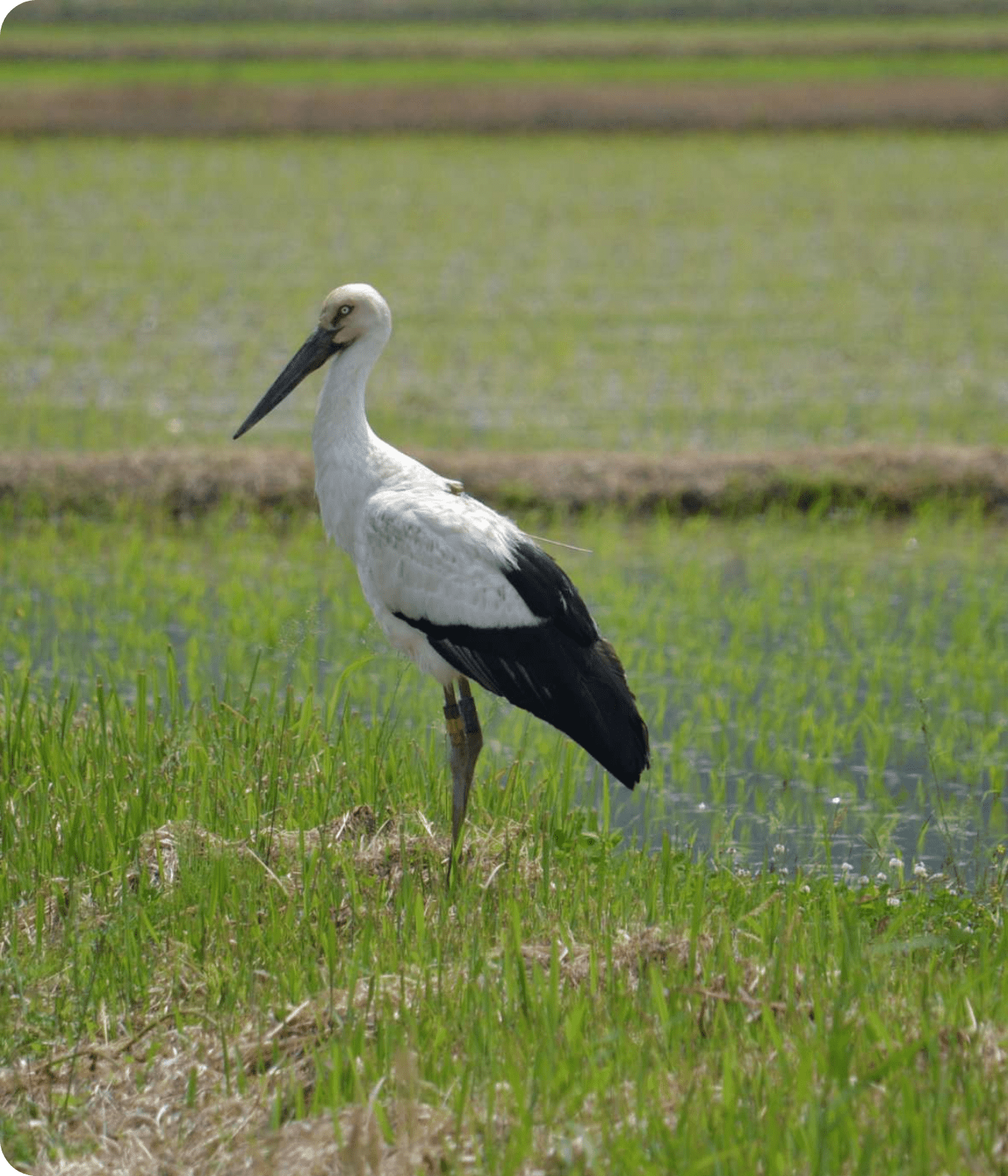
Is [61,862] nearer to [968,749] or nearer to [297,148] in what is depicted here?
[968,749]

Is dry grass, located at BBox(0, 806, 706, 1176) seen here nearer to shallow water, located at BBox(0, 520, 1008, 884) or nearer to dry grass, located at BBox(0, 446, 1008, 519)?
shallow water, located at BBox(0, 520, 1008, 884)

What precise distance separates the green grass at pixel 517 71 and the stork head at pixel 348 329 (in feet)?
79.3

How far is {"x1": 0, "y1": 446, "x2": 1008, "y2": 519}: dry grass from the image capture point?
903 cm

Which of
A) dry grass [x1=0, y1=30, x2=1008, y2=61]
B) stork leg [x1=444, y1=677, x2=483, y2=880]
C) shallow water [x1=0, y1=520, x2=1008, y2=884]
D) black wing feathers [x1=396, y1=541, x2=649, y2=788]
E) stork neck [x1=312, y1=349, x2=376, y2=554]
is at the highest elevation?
dry grass [x1=0, y1=30, x2=1008, y2=61]

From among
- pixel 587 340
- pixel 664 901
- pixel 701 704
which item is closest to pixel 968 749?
pixel 701 704

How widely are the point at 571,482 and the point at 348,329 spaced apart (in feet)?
13.5

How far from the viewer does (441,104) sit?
2706 centimetres

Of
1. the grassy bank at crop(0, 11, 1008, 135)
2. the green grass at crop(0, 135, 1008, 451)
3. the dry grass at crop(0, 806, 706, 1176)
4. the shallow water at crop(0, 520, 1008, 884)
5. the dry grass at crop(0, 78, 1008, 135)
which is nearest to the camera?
the dry grass at crop(0, 806, 706, 1176)

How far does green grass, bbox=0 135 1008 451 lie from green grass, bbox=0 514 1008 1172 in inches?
150

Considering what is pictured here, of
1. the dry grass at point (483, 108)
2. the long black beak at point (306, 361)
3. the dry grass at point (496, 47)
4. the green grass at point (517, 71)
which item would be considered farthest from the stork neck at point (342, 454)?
the dry grass at point (496, 47)

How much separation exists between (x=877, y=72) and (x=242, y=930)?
1166 inches

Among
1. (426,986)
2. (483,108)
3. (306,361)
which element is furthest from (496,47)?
(426,986)

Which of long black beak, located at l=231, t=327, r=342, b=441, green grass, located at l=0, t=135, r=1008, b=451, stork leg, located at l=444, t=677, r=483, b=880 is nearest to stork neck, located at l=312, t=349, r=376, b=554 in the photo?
long black beak, located at l=231, t=327, r=342, b=441

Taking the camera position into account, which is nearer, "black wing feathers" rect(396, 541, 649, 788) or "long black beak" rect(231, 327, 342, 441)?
"black wing feathers" rect(396, 541, 649, 788)
